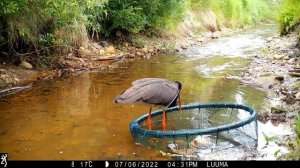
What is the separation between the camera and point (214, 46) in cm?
1792

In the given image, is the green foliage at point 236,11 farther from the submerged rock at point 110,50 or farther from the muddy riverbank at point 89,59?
the submerged rock at point 110,50

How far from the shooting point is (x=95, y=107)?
8.01 metres

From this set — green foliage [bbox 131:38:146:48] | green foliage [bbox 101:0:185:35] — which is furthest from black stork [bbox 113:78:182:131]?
green foliage [bbox 131:38:146:48]

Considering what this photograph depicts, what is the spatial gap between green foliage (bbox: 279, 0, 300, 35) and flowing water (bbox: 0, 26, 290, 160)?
7.98 feet

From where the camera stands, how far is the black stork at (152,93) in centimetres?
584

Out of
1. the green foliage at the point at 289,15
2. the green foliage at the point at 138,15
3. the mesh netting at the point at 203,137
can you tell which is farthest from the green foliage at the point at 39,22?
the green foliage at the point at 289,15

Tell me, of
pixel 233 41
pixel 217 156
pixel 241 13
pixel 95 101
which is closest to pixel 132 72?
pixel 95 101

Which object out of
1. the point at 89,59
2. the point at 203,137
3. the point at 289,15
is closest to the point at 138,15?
the point at 89,59

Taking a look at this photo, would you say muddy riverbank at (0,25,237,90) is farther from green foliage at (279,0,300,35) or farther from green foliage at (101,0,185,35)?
green foliage at (279,0,300,35)

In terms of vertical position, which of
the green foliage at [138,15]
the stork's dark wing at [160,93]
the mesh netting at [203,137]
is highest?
the green foliage at [138,15]

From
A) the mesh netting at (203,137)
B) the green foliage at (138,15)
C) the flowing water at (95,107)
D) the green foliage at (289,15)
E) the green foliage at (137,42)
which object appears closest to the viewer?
the mesh netting at (203,137)

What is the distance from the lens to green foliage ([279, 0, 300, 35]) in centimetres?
1395

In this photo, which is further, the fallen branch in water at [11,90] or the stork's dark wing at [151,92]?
the fallen branch in water at [11,90]

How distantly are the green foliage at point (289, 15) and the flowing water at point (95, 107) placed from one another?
2.43 m
